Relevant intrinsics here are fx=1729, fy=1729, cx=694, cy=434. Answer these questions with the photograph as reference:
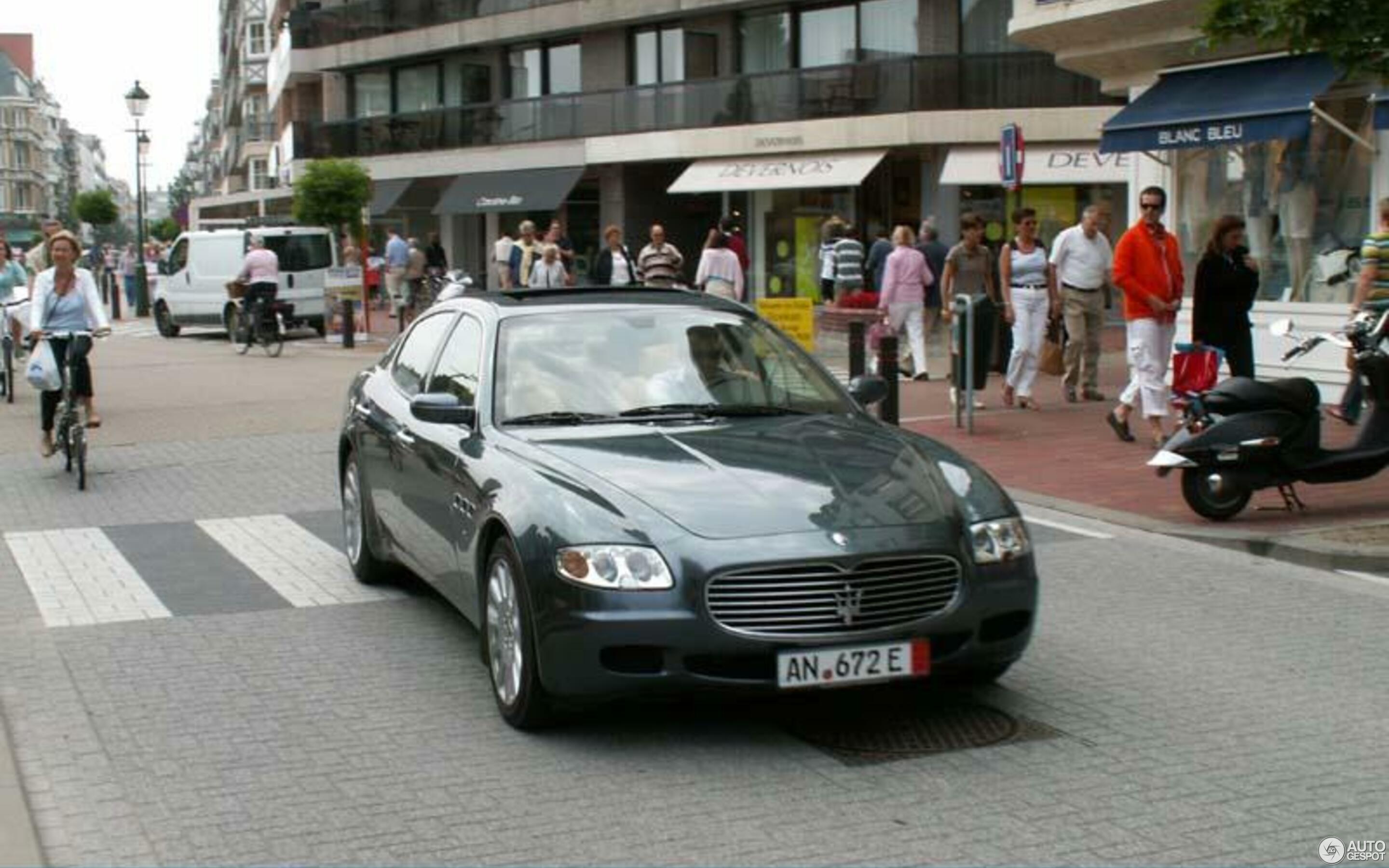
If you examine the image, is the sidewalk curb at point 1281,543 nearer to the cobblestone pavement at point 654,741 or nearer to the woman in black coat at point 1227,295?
the cobblestone pavement at point 654,741

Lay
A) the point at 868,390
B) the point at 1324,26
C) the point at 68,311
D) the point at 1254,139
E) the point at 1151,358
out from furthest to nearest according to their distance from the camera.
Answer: the point at 1254,139 < the point at 68,311 < the point at 1151,358 < the point at 1324,26 < the point at 868,390

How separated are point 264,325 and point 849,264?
9.31 m

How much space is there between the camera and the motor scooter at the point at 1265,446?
10211mm

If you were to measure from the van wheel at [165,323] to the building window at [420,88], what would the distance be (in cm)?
1451

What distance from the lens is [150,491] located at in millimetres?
12664

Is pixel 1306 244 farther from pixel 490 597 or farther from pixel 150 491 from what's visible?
pixel 490 597

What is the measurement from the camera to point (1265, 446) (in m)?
10.2

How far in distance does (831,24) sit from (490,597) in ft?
102

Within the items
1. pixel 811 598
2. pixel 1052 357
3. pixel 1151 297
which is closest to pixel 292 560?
pixel 811 598

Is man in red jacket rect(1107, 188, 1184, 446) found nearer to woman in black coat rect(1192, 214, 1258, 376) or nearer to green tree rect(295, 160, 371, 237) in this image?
woman in black coat rect(1192, 214, 1258, 376)

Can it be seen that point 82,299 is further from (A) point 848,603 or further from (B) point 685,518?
(A) point 848,603

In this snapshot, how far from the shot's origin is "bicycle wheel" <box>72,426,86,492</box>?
12.8 m

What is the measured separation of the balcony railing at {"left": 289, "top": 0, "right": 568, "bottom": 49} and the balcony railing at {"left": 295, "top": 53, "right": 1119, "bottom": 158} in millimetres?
2428

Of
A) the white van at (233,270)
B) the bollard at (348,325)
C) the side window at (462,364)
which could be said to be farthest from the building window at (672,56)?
the side window at (462,364)
